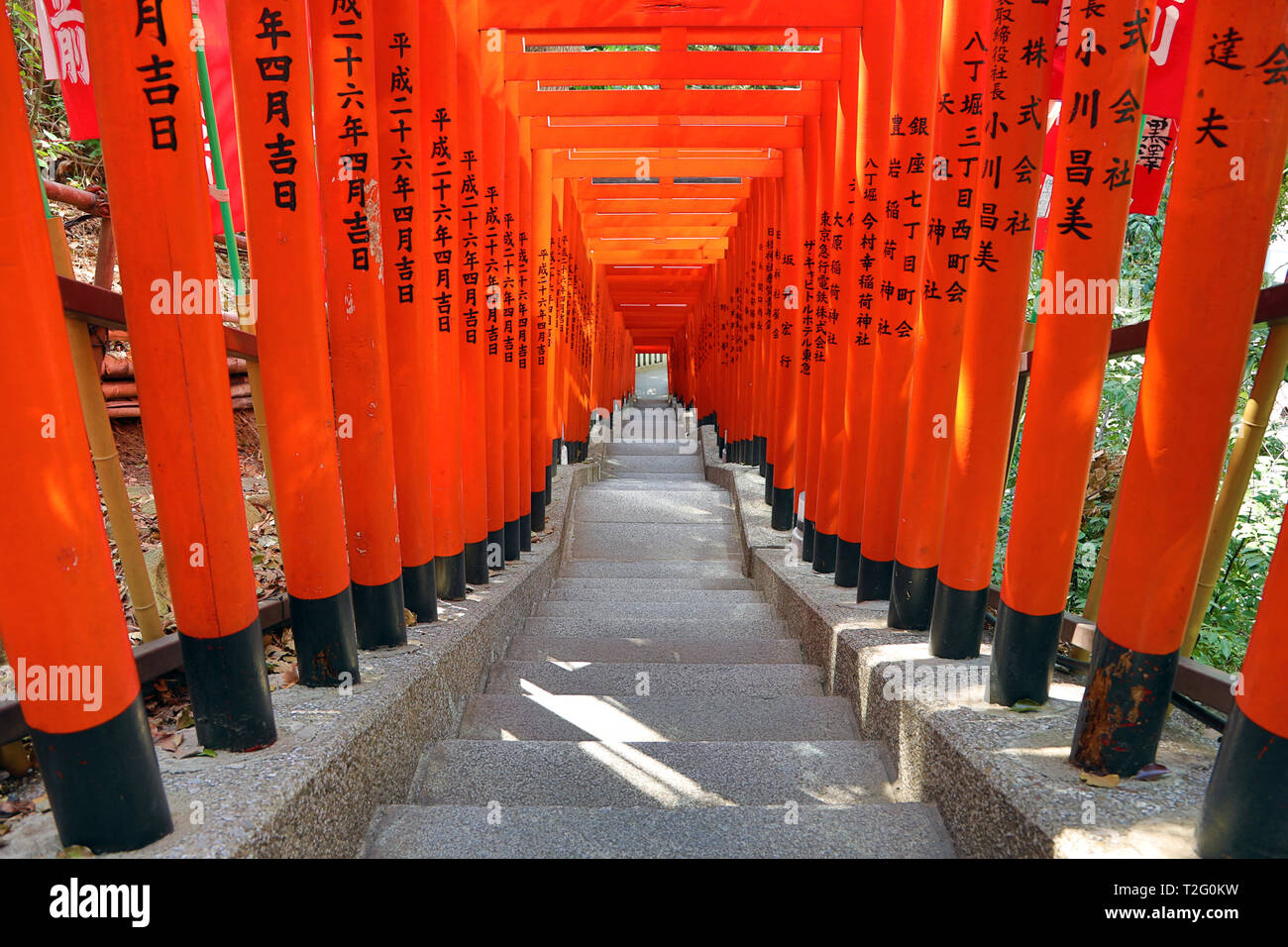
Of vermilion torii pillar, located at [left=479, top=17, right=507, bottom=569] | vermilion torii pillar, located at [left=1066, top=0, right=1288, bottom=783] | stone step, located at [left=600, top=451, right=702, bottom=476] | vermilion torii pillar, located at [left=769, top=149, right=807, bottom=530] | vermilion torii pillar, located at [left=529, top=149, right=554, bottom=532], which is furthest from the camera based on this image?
stone step, located at [left=600, top=451, right=702, bottom=476]

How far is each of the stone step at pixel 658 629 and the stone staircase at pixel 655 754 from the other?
0.06ft

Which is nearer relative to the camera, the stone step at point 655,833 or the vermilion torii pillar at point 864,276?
the stone step at point 655,833

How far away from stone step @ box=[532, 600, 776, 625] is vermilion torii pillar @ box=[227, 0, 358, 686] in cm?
307

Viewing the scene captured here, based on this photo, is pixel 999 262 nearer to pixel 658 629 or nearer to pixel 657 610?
pixel 658 629

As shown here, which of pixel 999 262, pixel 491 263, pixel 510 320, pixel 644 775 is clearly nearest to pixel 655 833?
pixel 644 775

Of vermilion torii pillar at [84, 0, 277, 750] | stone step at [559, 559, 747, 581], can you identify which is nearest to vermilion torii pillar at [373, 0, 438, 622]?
vermilion torii pillar at [84, 0, 277, 750]

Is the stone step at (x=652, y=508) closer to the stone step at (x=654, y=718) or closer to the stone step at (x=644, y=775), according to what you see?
the stone step at (x=654, y=718)

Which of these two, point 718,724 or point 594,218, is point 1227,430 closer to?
point 718,724

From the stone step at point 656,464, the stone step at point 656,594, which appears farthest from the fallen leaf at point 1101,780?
the stone step at point 656,464

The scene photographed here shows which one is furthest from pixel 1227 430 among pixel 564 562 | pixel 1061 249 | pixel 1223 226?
pixel 564 562

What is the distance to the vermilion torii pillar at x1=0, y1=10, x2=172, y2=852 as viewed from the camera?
5.39 ft

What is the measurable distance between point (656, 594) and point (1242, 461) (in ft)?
15.6

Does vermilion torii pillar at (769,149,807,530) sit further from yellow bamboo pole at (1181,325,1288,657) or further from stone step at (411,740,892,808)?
yellow bamboo pole at (1181,325,1288,657)

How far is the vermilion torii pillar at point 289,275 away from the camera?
2654mm
